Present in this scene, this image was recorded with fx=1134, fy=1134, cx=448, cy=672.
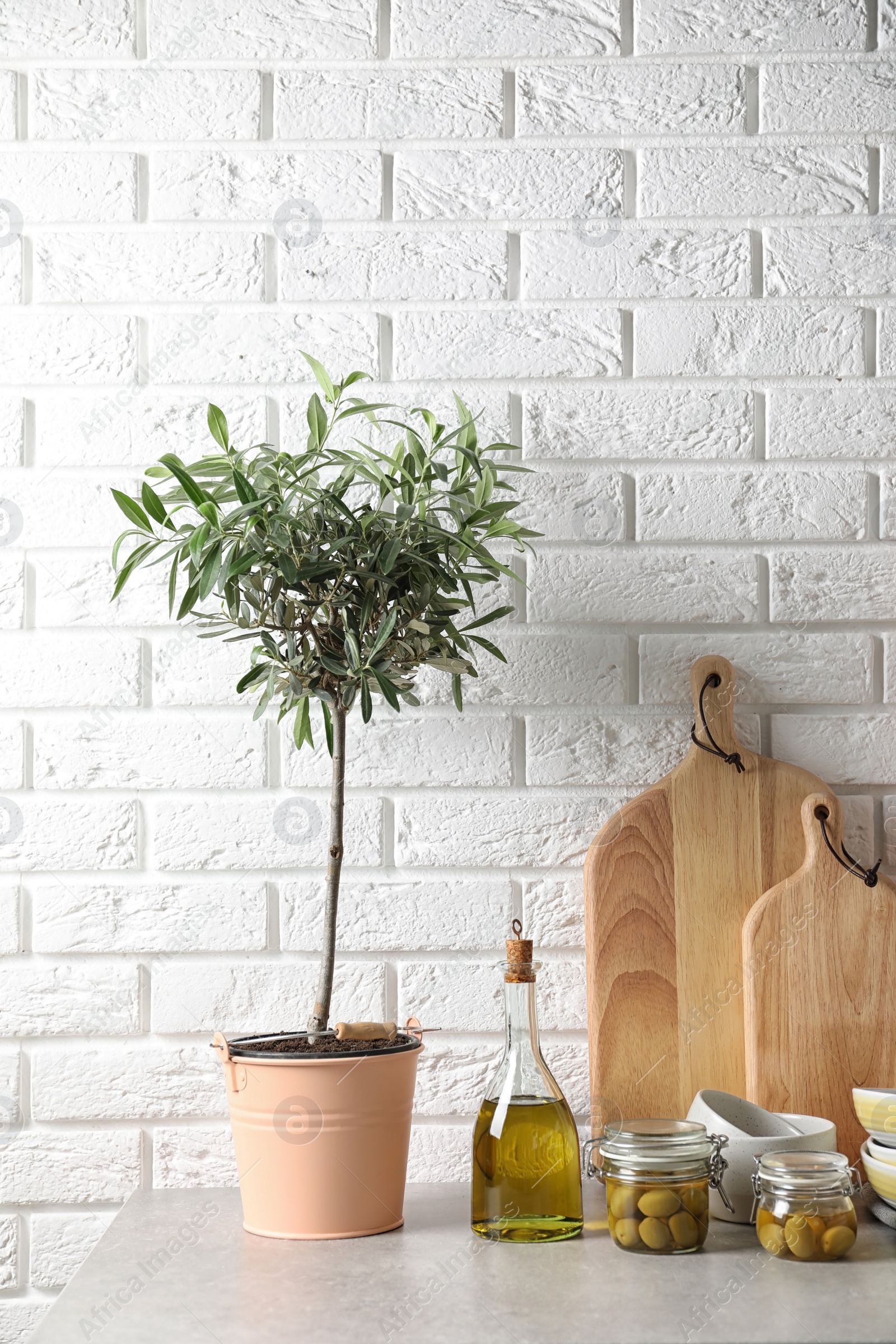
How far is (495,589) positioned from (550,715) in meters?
0.15

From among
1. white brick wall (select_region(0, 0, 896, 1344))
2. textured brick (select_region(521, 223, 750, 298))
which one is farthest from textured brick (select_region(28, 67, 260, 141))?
textured brick (select_region(521, 223, 750, 298))

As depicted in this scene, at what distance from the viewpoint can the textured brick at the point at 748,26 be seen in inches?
49.9

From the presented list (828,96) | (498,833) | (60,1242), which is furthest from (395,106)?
(60,1242)

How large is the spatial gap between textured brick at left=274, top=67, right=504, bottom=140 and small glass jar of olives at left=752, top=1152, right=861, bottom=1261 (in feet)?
3.58

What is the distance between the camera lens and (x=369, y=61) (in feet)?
4.16

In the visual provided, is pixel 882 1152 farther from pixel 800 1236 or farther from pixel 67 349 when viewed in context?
pixel 67 349

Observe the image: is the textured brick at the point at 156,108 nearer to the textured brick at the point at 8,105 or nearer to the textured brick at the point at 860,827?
the textured brick at the point at 8,105

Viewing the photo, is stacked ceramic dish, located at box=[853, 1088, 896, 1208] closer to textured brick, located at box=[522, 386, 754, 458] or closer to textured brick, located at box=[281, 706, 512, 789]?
textured brick, located at box=[281, 706, 512, 789]

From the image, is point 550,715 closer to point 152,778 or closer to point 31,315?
point 152,778

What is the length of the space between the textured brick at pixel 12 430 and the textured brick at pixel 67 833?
37 centimetres

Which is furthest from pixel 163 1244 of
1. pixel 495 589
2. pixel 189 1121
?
pixel 495 589

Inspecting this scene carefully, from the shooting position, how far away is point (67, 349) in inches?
49.6

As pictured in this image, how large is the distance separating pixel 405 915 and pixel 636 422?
59cm

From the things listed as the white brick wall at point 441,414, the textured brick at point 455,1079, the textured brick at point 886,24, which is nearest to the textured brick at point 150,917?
the white brick wall at point 441,414
